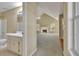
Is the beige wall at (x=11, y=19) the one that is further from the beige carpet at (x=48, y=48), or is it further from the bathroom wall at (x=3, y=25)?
the beige carpet at (x=48, y=48)

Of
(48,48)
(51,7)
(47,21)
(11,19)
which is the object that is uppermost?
(51,7)


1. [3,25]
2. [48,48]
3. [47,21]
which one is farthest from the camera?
[47,21]

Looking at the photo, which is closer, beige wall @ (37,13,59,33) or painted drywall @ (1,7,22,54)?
painted drywall @ (1,7,22,54)

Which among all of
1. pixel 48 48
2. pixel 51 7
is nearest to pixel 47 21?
pixel 51 7

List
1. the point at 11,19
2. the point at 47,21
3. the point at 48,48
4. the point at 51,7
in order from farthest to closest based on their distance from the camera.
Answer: the point at 47,21 < the point at 51,7 < the point at 11,19 < the point at 48,48

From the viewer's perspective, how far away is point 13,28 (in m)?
5.32

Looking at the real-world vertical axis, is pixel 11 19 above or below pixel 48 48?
above

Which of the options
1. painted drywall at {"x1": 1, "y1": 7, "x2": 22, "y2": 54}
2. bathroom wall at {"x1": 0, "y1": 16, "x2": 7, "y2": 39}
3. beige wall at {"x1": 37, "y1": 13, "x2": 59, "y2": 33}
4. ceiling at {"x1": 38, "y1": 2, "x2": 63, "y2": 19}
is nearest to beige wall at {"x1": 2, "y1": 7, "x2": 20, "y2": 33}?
painted drywall at {"x1": 1, "y1": 7, "x2": 22, "y2": 54}

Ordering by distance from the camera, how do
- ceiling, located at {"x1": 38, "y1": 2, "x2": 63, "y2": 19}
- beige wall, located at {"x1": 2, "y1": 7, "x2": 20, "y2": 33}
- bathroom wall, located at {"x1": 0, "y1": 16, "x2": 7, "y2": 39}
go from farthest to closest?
bathroom wall, located at {"x1": 0, "y1": 16, "x2": 7, "y2": 39} → beige wall, located at {"x1": 2, "y1": 7, "x2": 20, "y2": 33} → ceiling, located at {"x1": 38, "y1": 2, "x2": 63, "y2": 19}

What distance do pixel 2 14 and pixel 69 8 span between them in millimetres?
3403

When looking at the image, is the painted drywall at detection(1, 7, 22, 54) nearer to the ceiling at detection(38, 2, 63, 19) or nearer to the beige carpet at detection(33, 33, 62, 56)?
the beige carpet at detection(33, 33, 62, 56)

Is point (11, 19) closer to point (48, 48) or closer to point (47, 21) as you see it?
point (48, 48)

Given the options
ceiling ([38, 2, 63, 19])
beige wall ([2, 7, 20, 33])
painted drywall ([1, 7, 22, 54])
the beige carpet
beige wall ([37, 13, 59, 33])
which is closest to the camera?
ceiling ([38, 2, 63, 19])

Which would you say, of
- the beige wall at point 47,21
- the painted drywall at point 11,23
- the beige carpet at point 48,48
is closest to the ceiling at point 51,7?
the painted drywall at point 11,23
